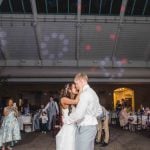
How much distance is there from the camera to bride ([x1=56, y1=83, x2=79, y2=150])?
19.4ft

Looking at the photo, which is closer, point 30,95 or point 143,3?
point 143,3

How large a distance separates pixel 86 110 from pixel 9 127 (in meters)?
6.29

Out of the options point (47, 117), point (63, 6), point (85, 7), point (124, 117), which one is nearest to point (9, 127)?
point (47, 117)

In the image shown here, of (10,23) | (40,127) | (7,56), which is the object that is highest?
(10,23)

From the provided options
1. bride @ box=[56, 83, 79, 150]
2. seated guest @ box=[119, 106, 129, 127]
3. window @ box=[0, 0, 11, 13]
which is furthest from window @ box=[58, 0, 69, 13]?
bride @ box=[56, 83, 79, 150]

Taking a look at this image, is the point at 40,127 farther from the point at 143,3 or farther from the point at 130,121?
the point at 143,3

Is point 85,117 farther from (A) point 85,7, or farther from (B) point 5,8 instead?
(B) point 5,8

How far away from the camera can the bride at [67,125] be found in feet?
19.4

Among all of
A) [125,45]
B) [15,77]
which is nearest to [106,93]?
[125,45]

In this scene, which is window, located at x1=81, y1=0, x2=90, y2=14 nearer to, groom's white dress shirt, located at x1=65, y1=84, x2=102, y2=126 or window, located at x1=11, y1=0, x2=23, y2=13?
window, located at x1=11, y1=0, x2=23, y2=13

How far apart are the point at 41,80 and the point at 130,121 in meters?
10.5

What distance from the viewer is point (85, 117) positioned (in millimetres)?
4410

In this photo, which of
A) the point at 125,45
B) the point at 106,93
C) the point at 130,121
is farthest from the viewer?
the point at 106,93

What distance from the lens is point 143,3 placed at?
23.9 meters
